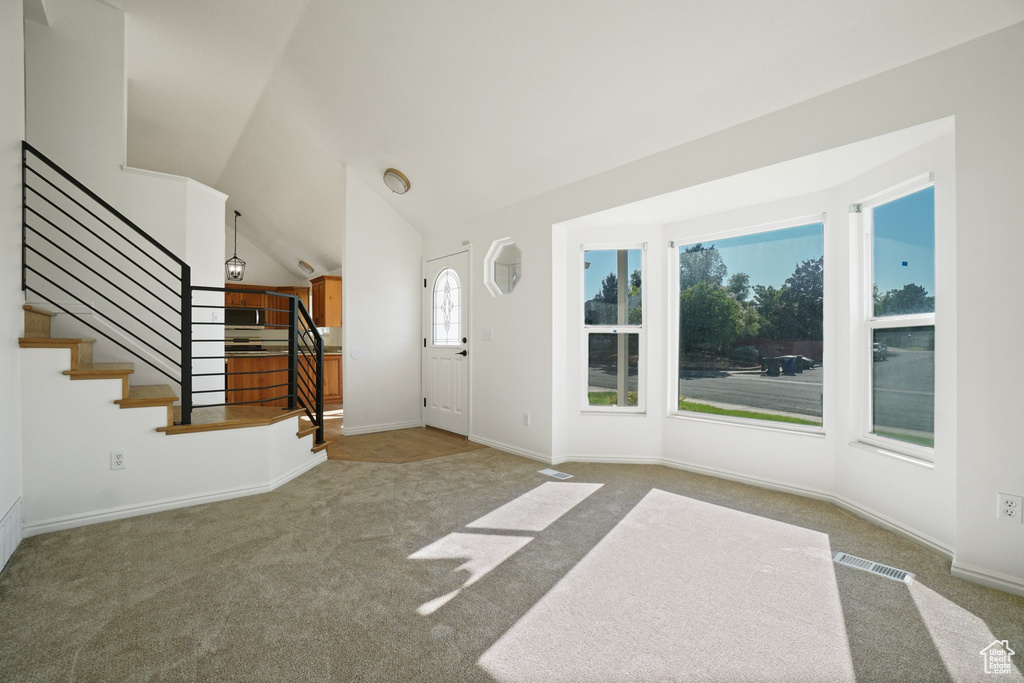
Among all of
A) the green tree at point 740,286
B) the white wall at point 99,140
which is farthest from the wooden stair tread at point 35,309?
the green tree at point 740,286

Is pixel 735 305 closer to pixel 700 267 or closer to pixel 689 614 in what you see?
pixel 700 267

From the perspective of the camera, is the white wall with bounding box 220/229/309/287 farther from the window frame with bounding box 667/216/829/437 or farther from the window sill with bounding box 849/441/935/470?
the window sill with bounding box 849/441/935/470

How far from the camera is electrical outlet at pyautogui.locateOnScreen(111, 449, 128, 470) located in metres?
2.88

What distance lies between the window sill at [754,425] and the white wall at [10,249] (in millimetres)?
4214

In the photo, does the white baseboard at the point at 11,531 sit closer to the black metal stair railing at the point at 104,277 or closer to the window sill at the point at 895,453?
the black metal stair railing at the point at 104,277

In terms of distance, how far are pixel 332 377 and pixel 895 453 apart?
7.12 m

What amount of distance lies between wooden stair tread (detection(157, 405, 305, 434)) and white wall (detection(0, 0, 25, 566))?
67 cm

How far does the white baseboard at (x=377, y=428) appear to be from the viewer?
211 inches

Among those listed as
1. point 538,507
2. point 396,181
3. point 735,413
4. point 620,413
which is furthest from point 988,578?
point 396,181

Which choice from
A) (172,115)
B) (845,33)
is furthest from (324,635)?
(172,115)

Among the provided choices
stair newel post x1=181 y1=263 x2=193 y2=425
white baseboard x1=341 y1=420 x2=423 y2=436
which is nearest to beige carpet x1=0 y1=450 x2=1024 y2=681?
stair newel post x1=181 y1=263 x2=193 y2=425

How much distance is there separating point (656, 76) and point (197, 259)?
4.01 meters

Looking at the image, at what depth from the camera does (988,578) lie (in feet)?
6.99

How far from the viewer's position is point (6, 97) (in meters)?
2.45
